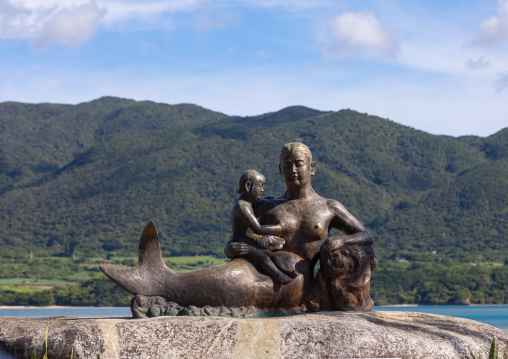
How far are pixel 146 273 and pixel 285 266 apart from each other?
6.06ft

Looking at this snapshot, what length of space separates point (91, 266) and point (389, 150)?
179 feet

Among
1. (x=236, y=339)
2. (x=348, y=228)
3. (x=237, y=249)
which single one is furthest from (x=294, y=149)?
(x=236, y=339)

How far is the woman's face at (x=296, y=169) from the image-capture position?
1227 cm

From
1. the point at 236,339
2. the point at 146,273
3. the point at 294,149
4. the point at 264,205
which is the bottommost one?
the point at 236,339

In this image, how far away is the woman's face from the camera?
12266mm

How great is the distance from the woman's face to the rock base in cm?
231

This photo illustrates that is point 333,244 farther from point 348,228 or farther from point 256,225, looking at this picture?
point 256,225

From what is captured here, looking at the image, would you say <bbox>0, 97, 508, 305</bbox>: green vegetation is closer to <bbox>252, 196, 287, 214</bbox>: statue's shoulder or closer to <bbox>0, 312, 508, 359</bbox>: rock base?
<bbox>252, 196, 287, 214</bbox>: statue's shoulder

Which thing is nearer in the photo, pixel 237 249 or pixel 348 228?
pixel 237 249

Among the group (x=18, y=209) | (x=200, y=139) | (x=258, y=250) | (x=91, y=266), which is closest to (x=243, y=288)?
(x=258, y=250)

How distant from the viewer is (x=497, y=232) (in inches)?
3433

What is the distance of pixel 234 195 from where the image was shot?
4013 inches

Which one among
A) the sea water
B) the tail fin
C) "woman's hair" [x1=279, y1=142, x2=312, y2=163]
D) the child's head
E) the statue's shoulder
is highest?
"woman's hair" [x1=279, y1=142, x2=312, y2=163]

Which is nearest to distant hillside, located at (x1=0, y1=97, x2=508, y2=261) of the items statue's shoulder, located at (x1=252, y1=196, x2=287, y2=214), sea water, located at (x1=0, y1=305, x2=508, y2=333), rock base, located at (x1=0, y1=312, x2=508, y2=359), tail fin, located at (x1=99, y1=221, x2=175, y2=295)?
sea water, located at (x1=0, y1=305, x2=508, y2=333)
